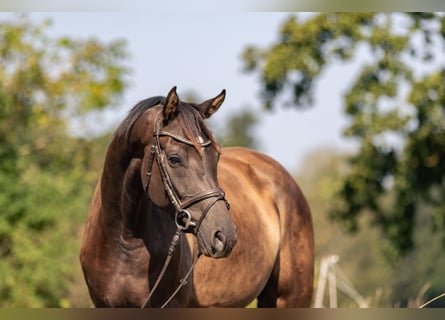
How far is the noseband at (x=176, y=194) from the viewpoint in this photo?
13.3 feet

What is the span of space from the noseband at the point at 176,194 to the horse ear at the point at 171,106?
55mm

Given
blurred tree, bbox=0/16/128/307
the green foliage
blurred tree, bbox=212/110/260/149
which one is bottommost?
the green foliage

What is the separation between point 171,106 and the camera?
4180 mm

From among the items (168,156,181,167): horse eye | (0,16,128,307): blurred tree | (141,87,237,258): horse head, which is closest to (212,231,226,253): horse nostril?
(141,87,237,258): horse head

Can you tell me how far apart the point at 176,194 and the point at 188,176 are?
11cm

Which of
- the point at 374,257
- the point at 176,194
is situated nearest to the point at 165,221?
the point at 176,194

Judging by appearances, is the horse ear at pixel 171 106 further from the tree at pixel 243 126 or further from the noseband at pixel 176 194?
the tree at pixel 243 126

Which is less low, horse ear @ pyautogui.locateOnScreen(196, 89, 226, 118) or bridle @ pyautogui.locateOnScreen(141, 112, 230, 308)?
horse ear @ pyautogui.locateOnScreen(196, 89, 226, 118)

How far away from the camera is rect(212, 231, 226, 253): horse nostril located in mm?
3989

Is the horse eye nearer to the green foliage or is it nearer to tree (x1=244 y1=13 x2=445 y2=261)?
tree (x1=244 y1=13 x2=445 y2=261)

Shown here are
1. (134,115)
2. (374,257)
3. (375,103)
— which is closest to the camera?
(134,115)

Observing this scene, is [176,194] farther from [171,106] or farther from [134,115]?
[134,115]

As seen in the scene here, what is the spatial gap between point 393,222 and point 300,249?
42.0ft

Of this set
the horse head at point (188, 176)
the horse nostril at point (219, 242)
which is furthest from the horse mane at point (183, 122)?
the horse nostril at point (219, 242)
